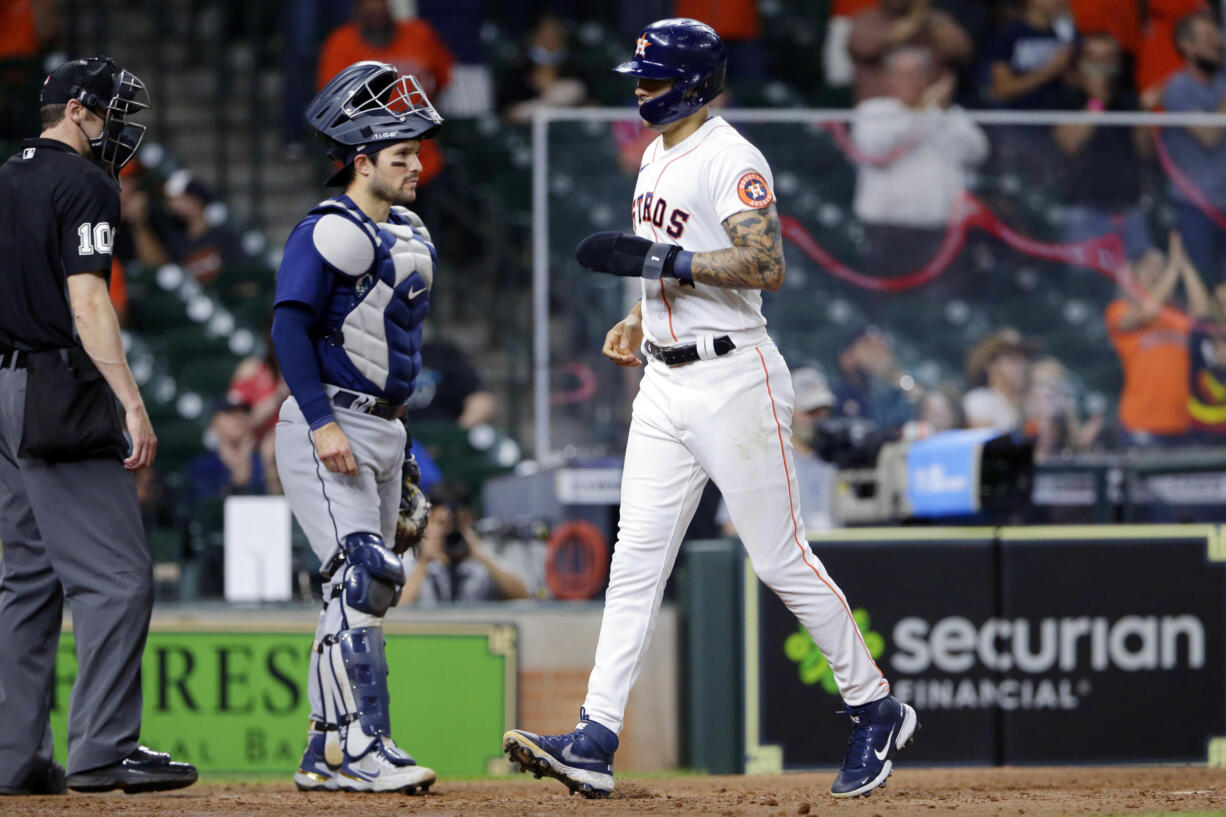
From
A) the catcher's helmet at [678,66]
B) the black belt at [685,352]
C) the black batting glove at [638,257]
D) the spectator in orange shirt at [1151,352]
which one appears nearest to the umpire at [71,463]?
the black batting glove at [638,257]

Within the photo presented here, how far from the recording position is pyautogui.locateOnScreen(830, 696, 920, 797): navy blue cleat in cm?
482

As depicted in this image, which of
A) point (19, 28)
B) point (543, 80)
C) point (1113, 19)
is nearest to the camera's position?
point (1113, 19)

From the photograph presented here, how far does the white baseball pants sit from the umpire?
1341mm

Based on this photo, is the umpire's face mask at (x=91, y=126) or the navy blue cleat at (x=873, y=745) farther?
the umpire's face mask at (x=91, y=126)

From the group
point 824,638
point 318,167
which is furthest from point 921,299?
point 318,167

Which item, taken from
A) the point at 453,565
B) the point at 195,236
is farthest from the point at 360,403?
the point at 195,236

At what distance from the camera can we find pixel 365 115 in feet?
16.6

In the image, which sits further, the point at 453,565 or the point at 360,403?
the point at 453,565

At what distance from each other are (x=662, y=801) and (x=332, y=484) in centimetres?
126

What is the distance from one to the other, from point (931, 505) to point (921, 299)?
1763 millimetres

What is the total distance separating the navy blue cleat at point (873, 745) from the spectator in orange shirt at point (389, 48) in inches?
295

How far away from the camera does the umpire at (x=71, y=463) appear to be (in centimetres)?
494

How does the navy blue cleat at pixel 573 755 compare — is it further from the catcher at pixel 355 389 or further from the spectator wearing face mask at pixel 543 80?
the spectator wearing face mask at pixel 543 80

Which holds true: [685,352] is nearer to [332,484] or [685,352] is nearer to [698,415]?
[698,415]
